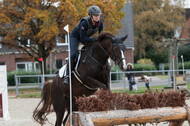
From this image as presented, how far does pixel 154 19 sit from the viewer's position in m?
36.5

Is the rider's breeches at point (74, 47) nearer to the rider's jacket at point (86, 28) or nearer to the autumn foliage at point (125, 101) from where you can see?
the rider's jacket at point (86, 28)

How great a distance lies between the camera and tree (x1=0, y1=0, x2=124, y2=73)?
16312 millimetres

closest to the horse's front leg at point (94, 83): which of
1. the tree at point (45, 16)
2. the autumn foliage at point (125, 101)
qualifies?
the autumn foliage at point (125, 101)

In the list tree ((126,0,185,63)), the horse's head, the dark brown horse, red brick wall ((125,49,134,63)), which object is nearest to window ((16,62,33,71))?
red brick wall ((125,49,134,63))

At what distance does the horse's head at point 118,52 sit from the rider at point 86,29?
514 mm

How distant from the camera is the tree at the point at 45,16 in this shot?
53.5 ft

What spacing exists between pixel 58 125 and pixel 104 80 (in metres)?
1.40

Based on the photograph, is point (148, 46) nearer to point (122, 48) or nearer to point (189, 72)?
point (189, 72)

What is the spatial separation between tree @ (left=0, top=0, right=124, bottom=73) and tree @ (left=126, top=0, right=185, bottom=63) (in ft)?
61.3

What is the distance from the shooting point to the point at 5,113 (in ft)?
26.0

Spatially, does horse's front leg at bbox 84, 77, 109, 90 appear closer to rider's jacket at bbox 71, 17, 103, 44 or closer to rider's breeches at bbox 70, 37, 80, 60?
rider's breeches at bbox 70, 37, 80, 60

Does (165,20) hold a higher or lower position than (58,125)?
higher

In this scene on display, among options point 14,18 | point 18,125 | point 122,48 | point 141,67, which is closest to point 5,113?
point 18,125

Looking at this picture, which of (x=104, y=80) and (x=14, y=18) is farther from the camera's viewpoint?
(x=14, y=18)
